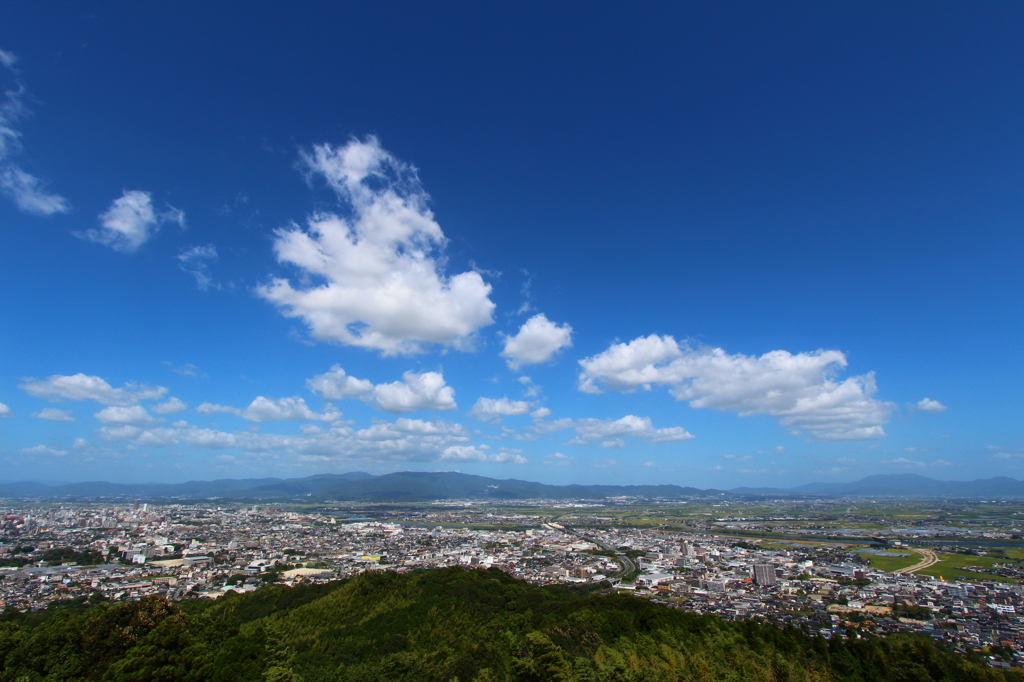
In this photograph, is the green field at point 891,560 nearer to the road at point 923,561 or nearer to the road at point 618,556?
the road at point 923,561

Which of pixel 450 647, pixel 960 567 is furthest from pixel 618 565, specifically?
pixel 450 647

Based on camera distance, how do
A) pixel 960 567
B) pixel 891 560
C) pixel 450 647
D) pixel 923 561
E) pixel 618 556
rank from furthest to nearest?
pixel 618 556
pixel 891 560
pixel 923 561
pixel 960 567
pixel 450 647

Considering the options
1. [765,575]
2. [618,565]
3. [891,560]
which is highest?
[765,575]

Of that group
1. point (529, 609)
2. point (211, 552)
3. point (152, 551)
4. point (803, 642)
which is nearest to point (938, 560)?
point (803, 642)

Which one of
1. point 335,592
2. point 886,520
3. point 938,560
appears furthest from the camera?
point 886,520

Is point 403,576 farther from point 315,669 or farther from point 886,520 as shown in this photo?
point 886,520

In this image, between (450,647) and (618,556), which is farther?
(618,556)

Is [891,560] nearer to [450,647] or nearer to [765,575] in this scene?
[765,575]
